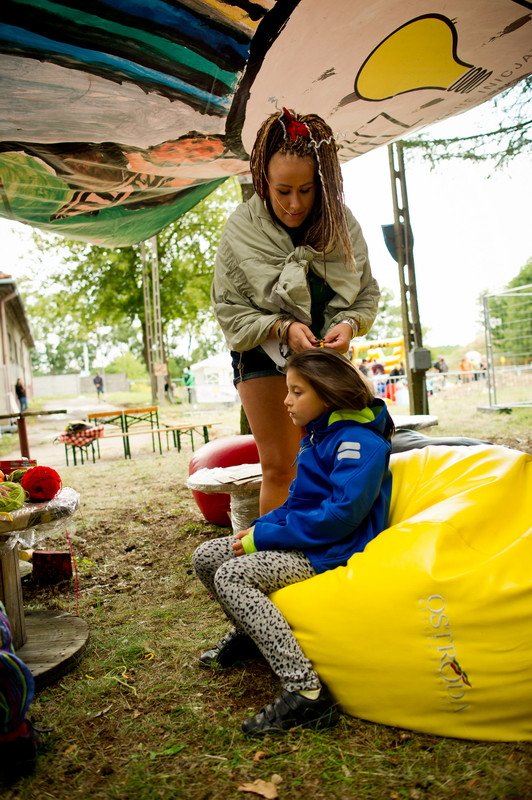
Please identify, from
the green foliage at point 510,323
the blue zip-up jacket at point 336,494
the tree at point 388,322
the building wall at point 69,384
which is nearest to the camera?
the blue zip-up jacket at point 336,494

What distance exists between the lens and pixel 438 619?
1.64 metres

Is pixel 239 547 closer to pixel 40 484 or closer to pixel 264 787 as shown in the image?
pixel 264 787

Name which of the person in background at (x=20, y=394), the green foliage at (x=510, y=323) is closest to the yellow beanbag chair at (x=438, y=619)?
the green foliage at (x=510, y=323)

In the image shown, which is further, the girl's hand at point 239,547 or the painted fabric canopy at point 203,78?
the painted fabric canopy at point 203,78

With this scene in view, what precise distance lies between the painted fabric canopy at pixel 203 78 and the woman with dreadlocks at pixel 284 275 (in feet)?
2.64

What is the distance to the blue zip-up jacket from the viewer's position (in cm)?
186

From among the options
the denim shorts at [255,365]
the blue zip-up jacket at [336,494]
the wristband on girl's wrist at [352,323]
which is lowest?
the blue zip-up jacket at [336,494]

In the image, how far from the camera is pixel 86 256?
68.4 ft

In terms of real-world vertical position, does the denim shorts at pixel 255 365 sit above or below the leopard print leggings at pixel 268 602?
above

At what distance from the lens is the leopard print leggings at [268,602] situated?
177cm

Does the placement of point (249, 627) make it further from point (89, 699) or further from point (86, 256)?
point (86, 256)

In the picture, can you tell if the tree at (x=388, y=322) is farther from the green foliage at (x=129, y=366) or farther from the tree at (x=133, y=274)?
the tree at (x=133, y=274)

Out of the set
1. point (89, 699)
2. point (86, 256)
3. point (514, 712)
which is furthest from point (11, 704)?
point (86, 256)

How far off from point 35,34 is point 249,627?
2.53 meters
